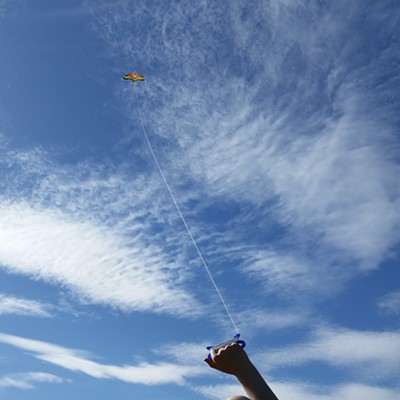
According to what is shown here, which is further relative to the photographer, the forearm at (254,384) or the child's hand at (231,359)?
the child's hand at (231,359)

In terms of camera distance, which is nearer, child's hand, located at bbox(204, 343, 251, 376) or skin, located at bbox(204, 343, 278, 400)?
skin, located at bbox(204, 343, 278, 400)

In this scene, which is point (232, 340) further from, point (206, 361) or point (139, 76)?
point (139, 76)

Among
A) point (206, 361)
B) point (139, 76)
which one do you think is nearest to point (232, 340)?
point (206, 361)

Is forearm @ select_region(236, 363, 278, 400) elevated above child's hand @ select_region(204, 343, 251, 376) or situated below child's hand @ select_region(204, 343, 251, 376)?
below

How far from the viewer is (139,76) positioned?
25.0 metres

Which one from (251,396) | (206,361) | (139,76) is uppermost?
(139,76)

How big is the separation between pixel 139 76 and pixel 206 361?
2337 centimetres

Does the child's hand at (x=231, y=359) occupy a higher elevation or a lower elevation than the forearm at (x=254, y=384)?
higher

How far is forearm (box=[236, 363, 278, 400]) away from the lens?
307cm

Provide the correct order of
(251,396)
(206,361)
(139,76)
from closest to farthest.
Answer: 1. (251,396)
2. (206,361)
3. (139,76)

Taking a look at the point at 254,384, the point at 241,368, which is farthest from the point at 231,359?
the point at 254,384

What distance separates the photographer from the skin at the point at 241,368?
3098mm

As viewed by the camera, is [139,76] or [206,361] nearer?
[206,361]

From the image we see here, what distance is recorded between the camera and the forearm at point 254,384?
3074mm
